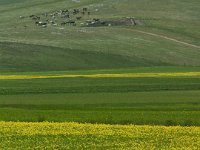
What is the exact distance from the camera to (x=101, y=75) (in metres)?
77.9

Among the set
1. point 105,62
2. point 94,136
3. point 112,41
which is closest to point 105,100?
point 94,136

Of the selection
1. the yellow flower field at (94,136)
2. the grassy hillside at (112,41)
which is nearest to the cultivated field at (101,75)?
the yellow flower field at (94,136)

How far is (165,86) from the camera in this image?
63.0m

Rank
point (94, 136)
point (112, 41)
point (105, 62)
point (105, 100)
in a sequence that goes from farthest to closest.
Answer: point (112, 41) < point (105, 62) < point (105, 100) < point (94, 136)

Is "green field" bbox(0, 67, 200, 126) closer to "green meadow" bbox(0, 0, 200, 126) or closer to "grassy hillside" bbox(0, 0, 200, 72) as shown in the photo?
"green meadow" bbox(0, 0, 200, 126)

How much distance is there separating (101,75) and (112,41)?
114 ft

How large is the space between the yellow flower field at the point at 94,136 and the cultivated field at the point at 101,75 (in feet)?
0.16

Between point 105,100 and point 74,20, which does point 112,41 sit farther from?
point 105,100

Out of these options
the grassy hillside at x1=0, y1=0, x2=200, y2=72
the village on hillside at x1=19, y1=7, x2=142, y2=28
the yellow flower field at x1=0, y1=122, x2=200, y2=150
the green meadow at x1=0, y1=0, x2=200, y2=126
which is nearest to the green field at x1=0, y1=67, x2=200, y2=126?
the green meadow at x1=0, y1=0, x2=200, y2=126

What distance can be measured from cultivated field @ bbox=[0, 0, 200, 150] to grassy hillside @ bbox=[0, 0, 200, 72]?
17 cm

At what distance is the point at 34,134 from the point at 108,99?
2003cm

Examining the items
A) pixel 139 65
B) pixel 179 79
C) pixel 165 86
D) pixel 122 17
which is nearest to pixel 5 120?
pixel 165 86

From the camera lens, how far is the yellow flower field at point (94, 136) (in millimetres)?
29422

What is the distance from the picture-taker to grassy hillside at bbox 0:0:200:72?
95875mm
